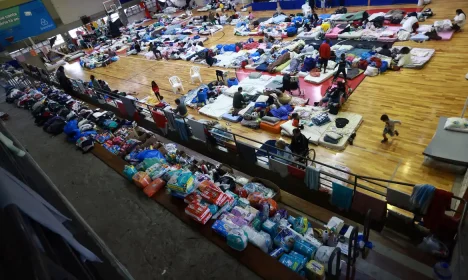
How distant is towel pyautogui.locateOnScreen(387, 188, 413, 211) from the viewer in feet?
17.6

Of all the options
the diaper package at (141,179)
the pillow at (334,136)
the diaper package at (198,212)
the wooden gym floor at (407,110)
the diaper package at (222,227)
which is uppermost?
the diaper package at (141,179)

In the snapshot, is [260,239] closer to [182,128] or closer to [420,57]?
[182,128]

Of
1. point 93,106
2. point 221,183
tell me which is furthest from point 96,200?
point 93,106

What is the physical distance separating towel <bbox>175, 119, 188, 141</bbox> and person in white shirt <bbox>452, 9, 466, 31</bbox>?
1306 cm

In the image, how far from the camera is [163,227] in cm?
532

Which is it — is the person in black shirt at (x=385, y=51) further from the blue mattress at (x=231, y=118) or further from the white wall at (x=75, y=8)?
the white wall at (x=75, y=8)

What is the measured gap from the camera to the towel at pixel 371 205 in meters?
5.68

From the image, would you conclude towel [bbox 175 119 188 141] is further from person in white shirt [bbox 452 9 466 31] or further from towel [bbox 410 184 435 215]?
person in white shirt [bbox 452 9 466 31]

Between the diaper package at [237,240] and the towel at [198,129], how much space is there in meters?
4.41

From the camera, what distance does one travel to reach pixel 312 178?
6.50 m

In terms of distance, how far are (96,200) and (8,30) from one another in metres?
25.5

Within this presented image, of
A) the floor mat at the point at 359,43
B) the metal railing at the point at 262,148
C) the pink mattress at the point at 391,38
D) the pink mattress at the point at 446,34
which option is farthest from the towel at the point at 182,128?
the pink mattress at the point at 446,34

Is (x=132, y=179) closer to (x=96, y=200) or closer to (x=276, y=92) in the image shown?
(x=96, y=200)

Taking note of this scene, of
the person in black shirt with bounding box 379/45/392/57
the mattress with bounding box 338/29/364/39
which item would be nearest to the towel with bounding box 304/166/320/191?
the person in black shirt with bounding box 379/45/392/57
